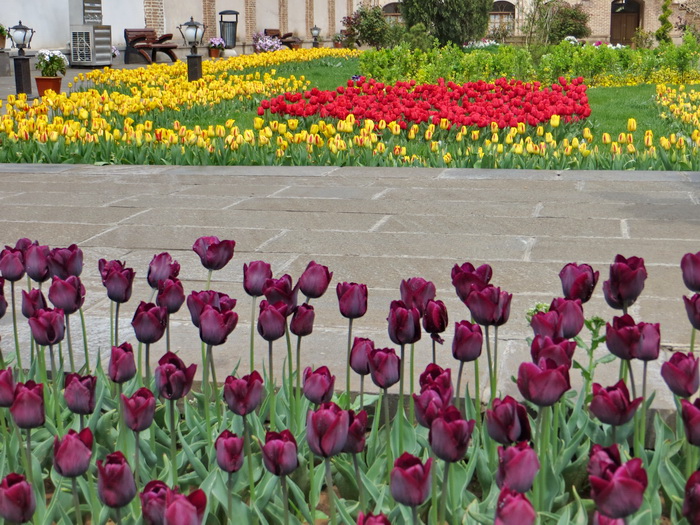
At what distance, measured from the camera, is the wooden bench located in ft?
83.1

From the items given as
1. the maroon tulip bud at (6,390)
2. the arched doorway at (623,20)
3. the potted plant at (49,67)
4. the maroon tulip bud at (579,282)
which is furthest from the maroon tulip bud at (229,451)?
the arched doorway at (623,20)

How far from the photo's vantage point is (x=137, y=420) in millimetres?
1699

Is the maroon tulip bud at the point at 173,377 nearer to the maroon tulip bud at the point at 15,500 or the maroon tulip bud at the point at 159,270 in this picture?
the maroon tulip bud at the point at 15,500

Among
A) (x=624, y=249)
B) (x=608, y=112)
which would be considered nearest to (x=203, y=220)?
(x=624, y=249)

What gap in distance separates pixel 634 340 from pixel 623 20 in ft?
163

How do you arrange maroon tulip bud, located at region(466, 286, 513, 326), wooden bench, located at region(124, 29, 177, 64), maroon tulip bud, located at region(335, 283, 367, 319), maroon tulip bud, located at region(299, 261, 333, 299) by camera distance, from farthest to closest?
wooden bench, located at region(124, 29, 177, 64) < maroon tulip bud, located at region(299, 261, 333, 299) < maroon tulip bud, located at region(335, 283, 367, 319) < maroon tulip bud, located at region(466, 286, 513, 326)

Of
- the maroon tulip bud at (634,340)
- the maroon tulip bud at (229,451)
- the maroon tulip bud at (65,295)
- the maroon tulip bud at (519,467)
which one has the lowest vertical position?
the maroon tulip bud at (229,451)

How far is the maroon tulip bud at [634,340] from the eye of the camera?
1.81 meters

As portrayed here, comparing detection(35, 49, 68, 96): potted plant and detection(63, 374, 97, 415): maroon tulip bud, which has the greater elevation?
detection(35, 49, 68, 96): potted plant

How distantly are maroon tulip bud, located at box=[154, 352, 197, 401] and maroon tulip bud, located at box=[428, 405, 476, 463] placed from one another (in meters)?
0.53

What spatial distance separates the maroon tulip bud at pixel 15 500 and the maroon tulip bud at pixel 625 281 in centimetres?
123

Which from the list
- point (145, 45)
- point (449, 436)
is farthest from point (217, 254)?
point (145, 45)

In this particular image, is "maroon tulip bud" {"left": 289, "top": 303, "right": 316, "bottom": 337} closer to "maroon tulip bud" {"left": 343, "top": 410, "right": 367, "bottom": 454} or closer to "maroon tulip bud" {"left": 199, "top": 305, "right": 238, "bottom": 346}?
"maroon tulip bud" {"left": 199, "top": 305, "right": 238, "bottom": 346}

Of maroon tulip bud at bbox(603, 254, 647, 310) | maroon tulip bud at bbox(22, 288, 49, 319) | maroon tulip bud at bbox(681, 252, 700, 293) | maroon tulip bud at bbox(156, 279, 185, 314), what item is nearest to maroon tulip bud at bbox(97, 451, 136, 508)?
maroon tulip bud at bbox(156, 279, 185, 314)
